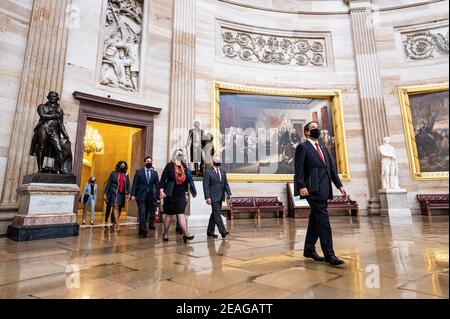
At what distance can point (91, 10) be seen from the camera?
840 centimetres

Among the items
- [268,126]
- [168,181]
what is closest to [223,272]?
[168,181]

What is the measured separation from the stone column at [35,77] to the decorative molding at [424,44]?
12.4 meters

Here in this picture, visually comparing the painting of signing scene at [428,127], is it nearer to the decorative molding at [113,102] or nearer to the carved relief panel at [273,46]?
the carved relief panel at [273,46]

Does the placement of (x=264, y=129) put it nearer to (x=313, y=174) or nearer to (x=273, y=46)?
(x=273, y=46)

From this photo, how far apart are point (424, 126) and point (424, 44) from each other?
3.49 m

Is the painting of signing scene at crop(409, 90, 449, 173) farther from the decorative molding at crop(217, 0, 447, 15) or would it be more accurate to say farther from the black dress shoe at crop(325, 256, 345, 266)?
the black dress shoe at crop(325, 256, 345, 266)

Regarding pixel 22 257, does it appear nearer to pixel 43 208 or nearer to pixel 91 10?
pixel 43 208

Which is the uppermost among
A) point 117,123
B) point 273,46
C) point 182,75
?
point 273,46

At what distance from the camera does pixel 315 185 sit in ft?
9.62

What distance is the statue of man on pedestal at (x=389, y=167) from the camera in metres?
9.53

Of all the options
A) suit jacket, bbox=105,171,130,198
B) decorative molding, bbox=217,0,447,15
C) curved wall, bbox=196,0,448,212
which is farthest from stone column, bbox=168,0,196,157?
suit jacket, bbox=105,171,130,198

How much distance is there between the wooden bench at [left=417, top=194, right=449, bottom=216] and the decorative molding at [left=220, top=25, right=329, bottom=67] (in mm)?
6392

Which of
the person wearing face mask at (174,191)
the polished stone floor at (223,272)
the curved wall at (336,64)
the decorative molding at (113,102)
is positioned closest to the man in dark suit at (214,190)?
the person wearing face mask at (174,191)
